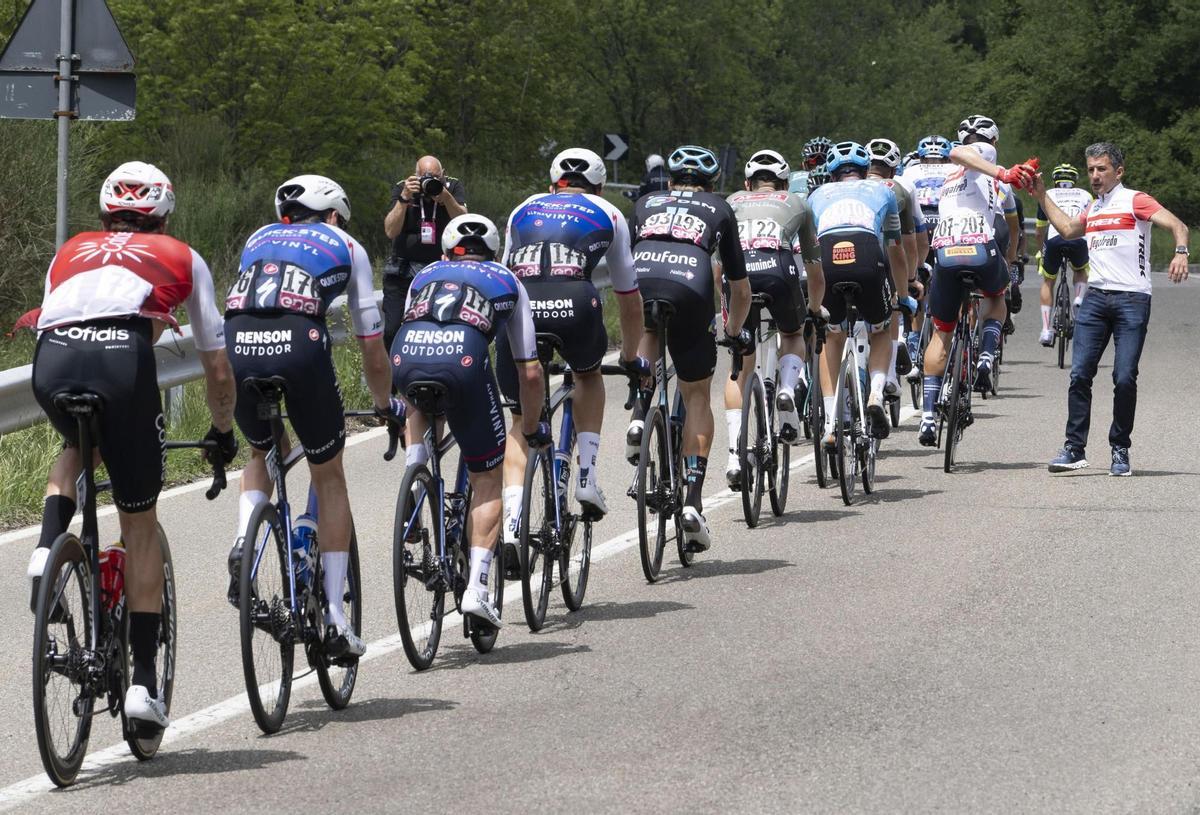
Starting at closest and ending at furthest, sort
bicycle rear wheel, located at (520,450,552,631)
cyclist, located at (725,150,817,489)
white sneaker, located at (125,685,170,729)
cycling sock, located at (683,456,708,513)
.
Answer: white sneaker, located at (125,685,170,729)
bicycle rear wheel, located at (520,450,552,631)
cycling sock, located at (683,456,708,513)
cyclist, located at (725,150,817,489)

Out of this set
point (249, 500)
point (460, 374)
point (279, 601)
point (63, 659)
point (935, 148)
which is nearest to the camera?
point (63, 659)

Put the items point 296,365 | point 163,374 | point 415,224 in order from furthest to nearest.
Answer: point 415,224
point 163,374
point 296,365

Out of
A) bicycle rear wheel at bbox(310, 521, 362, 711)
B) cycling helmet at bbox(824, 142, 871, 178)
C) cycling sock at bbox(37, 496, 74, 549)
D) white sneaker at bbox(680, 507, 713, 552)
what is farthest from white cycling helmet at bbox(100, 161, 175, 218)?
cycling helmet at bbox(824, 142, 871, 178)

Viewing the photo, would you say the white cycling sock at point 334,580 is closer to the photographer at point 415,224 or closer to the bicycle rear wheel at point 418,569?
the bicycle rear wheel at point 418,569

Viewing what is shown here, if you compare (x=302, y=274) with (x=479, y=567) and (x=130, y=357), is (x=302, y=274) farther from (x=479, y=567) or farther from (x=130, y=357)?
(x=479, y=567)

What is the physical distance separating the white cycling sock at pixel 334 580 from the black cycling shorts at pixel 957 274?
7.58 m

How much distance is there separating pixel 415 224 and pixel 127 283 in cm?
841

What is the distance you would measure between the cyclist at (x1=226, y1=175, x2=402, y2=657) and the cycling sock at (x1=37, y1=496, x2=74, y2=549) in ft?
1.91

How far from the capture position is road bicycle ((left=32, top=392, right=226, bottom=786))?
633cm

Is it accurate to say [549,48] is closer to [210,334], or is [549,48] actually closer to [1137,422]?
[1137,422]

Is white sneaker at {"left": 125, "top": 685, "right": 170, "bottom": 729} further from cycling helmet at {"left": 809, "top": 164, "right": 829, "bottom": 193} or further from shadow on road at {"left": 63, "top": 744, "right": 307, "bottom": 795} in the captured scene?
cycling helmet at {"left": 809, "top": 164, "right": 829, "bottom": 193}

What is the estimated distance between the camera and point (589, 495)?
31.0 feet

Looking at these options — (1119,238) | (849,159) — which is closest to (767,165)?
(849,159)

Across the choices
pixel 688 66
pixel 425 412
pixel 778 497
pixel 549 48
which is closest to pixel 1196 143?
pixel 688 66
